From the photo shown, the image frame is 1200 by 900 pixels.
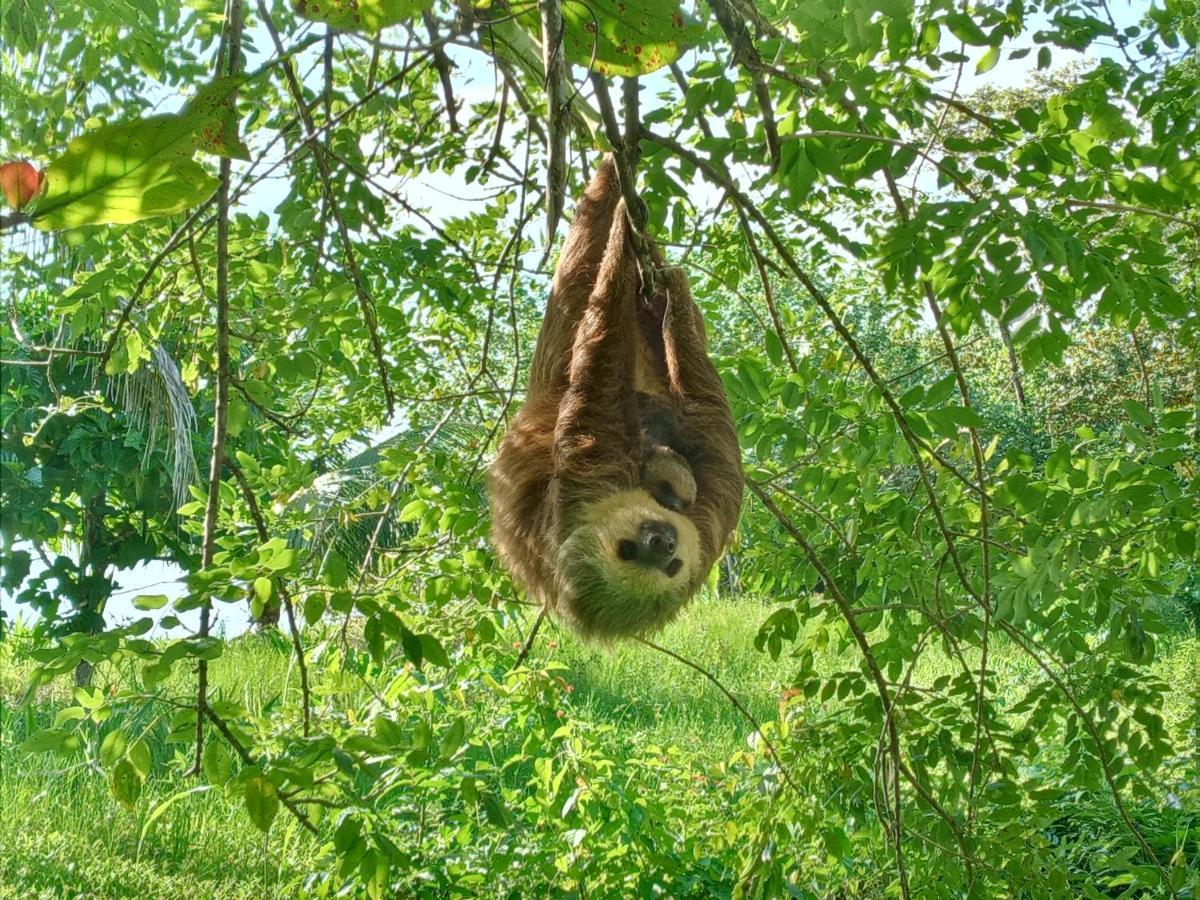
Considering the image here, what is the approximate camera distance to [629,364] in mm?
3178

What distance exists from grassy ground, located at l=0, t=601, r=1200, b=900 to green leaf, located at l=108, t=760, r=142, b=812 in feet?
3.13

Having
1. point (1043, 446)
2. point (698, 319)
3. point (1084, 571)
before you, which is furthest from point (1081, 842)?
point (1043, 446)

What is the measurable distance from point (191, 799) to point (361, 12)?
516 cm

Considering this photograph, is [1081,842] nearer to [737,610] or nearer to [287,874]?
[287,874]

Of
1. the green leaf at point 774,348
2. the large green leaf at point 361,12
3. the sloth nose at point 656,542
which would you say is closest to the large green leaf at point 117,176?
the large green leaf at point 361,12

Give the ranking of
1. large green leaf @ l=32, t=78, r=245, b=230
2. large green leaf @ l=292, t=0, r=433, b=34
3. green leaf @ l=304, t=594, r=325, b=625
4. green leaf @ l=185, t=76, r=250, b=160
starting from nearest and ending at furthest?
large green leaf @ l=32, t=78, r=245, b=230
green leaf @ l=185, t=76, r=250, b=160
large green leaf @ l=292, t=0, r=433, b=34
green leaf @ l=304, t=594, r=325, b=625

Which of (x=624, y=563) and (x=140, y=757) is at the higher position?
(x=624, y=563)

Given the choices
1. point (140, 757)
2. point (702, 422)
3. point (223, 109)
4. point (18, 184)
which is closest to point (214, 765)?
point (140, 757)

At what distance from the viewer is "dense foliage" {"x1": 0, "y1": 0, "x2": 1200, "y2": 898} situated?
2094 mm

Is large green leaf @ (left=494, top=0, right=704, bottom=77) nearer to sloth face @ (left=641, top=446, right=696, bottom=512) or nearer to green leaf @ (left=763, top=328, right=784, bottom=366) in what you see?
green leaf @ (left=763, top=328, right=784, bottom=366)


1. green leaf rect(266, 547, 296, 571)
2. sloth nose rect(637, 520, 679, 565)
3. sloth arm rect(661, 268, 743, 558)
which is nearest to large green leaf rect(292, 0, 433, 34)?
green leaf rect(266, 547, 296, 571)

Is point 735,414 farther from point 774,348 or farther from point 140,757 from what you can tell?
point 140,757

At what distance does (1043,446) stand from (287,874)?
37.9 feet

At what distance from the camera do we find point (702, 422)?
3357 millimetres
